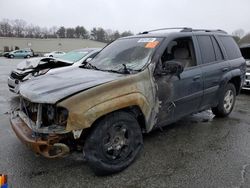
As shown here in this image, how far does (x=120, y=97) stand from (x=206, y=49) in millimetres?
2436

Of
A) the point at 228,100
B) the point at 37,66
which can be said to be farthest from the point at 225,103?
the point at 37,66

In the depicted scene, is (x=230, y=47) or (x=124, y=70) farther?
(x=230, y=47)

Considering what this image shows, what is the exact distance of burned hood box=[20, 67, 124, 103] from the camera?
10.00ft

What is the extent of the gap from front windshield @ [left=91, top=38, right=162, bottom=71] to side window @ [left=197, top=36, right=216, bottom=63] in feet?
3.39

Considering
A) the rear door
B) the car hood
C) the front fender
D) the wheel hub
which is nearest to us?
the front fender

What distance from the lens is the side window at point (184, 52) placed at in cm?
453

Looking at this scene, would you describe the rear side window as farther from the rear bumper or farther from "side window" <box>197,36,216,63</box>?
the rear bumper

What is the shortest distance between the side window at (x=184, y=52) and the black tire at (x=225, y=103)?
130cm

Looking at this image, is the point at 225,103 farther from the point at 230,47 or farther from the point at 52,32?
the point at 52,32

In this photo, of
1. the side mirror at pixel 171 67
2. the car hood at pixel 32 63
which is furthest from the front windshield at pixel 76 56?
the side mirror at pixel 171 67

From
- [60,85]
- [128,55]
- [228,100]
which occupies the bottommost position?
[228,100]

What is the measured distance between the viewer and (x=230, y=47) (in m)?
5.71

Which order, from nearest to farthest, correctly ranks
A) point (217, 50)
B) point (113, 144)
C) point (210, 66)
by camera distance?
point (113, 144), point (210, 66), point (217, 50)

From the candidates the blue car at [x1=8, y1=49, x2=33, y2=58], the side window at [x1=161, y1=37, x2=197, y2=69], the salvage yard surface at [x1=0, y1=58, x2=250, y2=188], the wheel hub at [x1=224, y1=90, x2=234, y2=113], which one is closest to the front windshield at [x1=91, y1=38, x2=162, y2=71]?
the side window at [x1=161, y1=37, x2=197, y2=69]
